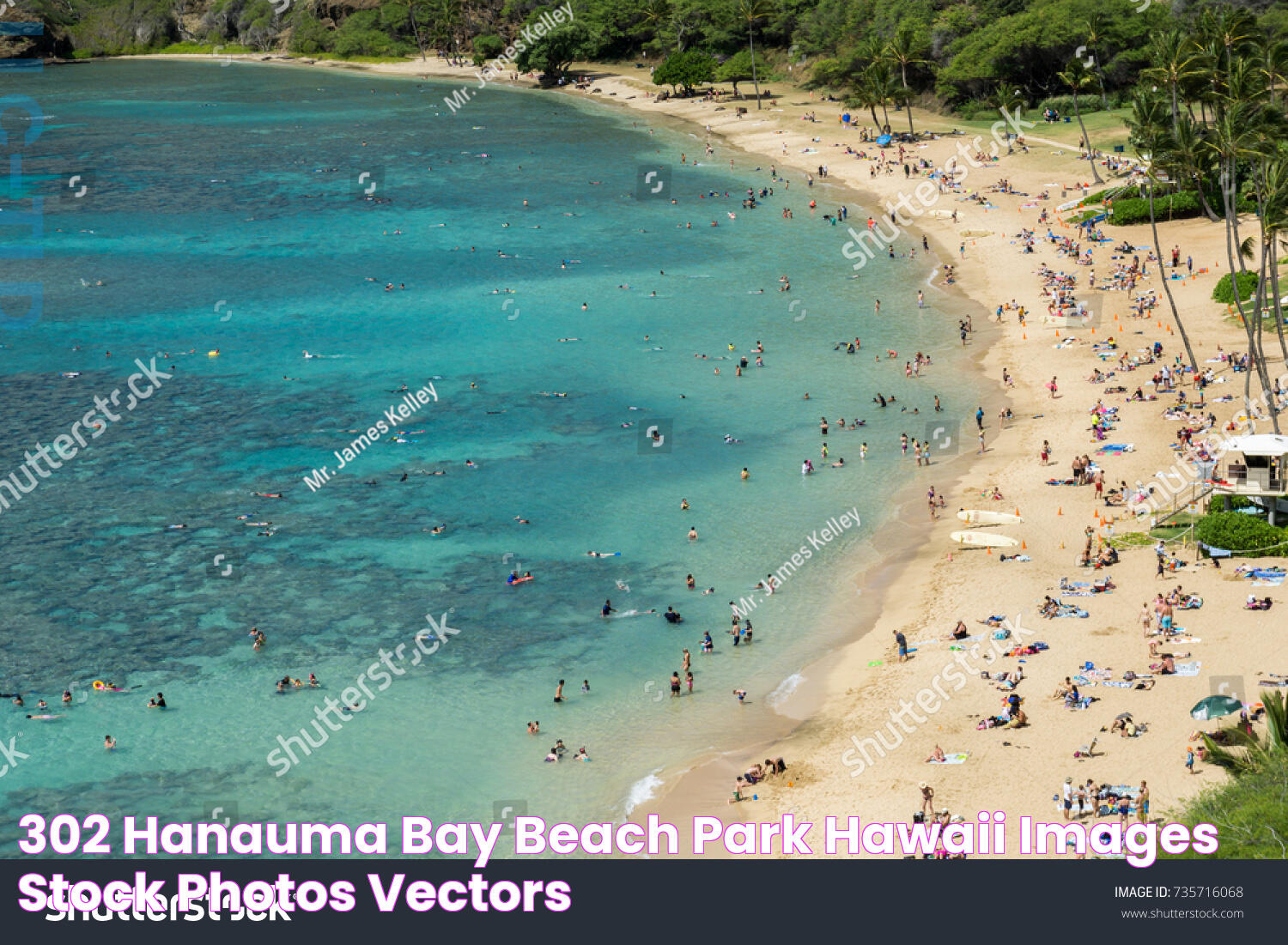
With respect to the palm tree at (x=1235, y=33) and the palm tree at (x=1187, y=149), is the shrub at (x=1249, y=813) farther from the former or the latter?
the palm tree at (x=1235, y=33)

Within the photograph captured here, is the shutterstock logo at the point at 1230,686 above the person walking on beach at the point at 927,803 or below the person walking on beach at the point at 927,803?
above

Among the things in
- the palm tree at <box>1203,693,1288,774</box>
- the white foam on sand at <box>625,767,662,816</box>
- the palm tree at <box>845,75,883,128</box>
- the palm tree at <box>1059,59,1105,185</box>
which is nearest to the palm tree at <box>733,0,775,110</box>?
the palm tree at <box>845,75,883,128</box>

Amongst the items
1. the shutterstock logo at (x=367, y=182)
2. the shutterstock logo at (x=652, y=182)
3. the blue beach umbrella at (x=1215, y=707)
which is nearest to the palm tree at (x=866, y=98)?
the shutterstock logo at (x=652, y=182)

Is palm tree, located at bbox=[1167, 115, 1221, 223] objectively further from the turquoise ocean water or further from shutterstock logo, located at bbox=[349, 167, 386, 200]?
shutterstock logo, located at bbox=[349, 167, 386, 200]

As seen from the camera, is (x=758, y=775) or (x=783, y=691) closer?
(x=758, y=775)

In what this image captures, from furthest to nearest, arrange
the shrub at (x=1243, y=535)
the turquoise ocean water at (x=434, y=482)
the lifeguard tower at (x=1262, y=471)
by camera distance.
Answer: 1. the lifeguard tower at (x=1262, y=471)
2. the shrub at (x=1243, y=535)
3. the turquoise ocean water at (x=434, y=482)

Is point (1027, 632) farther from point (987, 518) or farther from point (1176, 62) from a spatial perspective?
point (1176, 62)

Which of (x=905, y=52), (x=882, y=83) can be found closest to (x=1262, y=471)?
(x=882, y=83)
